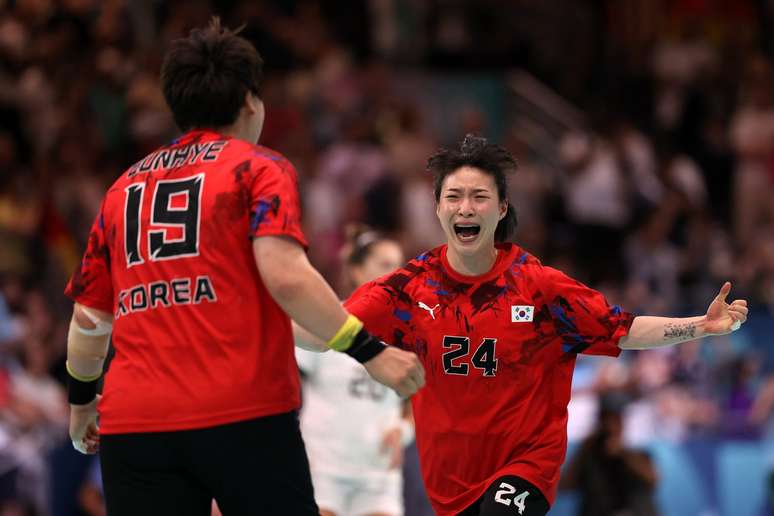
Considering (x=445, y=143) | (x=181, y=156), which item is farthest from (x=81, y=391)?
(x=445, y=143)

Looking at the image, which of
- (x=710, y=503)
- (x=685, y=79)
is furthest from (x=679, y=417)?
(x=685, y=79)

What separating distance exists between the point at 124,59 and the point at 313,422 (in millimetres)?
6521

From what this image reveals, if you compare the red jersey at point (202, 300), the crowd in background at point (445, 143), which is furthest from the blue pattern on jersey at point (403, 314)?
the crowd in background at point (445, 143)

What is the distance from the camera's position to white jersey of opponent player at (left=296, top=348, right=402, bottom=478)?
313 inches

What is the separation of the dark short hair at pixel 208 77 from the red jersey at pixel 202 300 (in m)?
0.16

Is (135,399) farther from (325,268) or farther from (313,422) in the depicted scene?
(325,268)

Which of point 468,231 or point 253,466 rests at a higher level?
point 468,231

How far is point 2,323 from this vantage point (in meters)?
11.0

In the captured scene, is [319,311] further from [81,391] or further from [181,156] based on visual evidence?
[81,391]

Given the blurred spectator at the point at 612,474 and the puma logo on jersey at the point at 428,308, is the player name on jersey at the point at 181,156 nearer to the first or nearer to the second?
the puma logo on jersey at the point at 428,308

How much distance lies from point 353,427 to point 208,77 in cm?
365

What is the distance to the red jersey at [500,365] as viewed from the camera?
5727 mm

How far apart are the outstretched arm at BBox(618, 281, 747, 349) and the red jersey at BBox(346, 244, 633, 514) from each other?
0.21 ft

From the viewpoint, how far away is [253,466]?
4531 mm
